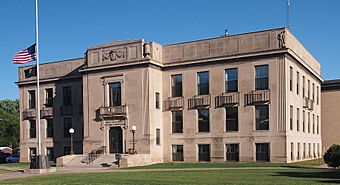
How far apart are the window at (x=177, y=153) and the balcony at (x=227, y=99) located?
5.52m

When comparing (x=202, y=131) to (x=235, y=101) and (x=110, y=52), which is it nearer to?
(x=235, y=101)

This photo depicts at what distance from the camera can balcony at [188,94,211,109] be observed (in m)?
42.3

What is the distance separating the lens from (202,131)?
4266 centimetres

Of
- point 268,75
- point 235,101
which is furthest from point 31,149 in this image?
point 268,75

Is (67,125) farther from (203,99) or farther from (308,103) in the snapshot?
(308,103)

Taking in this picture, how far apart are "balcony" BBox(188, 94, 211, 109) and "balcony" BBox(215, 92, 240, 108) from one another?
92 cm

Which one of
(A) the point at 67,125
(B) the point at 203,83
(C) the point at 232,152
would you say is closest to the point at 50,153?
(A) the point at 67,125

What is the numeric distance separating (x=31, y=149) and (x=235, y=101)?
86.9 feet

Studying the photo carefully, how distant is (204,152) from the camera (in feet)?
139

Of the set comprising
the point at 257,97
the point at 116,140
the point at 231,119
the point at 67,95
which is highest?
the point at 67,95

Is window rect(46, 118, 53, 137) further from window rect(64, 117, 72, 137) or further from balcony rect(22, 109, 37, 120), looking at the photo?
window rect(64, 117, 72, 137)

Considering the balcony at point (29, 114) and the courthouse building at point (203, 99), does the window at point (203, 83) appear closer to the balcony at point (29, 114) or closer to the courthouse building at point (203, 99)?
the courthouse building at point (203, 99)

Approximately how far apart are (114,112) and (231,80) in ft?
37.4

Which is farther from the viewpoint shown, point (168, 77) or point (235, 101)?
point (168, 77)
